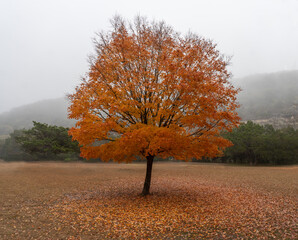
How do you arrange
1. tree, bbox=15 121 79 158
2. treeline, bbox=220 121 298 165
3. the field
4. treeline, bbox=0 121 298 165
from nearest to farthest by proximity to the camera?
the field
tree, bbox=15 121 79 158
treeline, bbox=0 121 298 165
treeline, bbox=220 121 298 165

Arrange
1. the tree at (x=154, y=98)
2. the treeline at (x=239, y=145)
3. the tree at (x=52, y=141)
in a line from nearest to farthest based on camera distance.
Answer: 1. the tree at (x=154, y=98)
2. the tree at (x=52, y=141)
3. the treeline at (x=239, y=145)

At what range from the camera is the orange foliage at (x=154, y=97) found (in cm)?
1189

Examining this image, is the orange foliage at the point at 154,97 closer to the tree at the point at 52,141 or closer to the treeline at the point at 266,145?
the tree at the point at 52,141

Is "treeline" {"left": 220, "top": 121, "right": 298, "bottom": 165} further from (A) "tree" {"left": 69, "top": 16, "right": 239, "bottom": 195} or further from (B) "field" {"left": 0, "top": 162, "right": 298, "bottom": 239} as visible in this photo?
(A) "tree" {"left": 69, "top": 16, "right": 239, "bottom": 195}

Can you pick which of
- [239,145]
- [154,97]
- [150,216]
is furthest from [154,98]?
[239,145]

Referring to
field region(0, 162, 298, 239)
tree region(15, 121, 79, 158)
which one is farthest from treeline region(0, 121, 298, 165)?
field region(0, 162, 298, 239)

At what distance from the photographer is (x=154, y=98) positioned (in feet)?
42.6

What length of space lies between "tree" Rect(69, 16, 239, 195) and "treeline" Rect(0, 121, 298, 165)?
26.4 m

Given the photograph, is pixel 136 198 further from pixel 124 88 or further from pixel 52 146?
pixel 52 146

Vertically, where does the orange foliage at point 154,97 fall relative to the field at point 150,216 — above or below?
above

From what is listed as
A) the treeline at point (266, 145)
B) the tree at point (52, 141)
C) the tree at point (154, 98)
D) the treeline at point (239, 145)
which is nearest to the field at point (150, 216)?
the tree at point (154, 98)

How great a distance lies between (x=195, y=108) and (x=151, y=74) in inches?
124

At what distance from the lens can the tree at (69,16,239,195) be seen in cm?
1189

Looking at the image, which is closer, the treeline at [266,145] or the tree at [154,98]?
the tree at [154,98]
